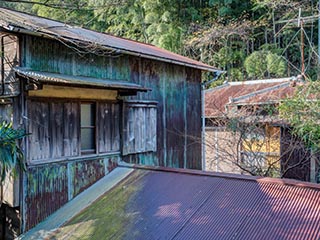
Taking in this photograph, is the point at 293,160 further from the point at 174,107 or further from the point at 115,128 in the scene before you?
the point at 115,128

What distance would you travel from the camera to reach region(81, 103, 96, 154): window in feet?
22.5

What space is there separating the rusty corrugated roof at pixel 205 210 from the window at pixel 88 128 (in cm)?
335

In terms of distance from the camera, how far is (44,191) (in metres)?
6.13

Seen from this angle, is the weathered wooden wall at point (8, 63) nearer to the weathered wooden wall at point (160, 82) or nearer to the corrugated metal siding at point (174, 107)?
the weathered wooden wall at point (160, 82)

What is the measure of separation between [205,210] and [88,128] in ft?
14.7

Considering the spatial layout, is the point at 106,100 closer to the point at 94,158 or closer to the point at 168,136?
the point at 94,158

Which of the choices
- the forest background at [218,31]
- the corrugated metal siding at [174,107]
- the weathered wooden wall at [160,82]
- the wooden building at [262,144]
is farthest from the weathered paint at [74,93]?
the forest background at [218,31]

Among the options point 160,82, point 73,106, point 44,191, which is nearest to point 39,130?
point 73,106

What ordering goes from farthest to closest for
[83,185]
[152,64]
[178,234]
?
[152,64] < [83,185] < [178,234]

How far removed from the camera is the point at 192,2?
63.9 feet

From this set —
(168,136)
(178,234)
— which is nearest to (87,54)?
(168,136)

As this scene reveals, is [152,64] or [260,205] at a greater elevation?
[152,64]

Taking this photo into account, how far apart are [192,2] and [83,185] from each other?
15.5 m

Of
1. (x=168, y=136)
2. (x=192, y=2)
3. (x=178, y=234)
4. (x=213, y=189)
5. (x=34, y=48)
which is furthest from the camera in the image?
(x=192, y=2)
